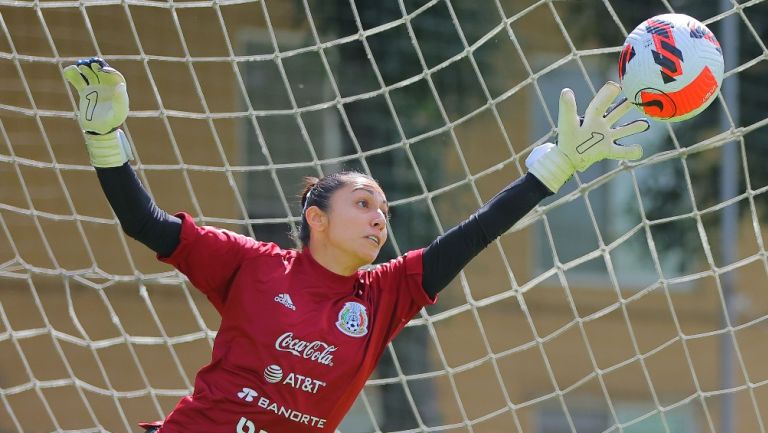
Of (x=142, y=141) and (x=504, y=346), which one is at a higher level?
(x=142, y=141)

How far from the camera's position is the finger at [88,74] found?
9.24 ft

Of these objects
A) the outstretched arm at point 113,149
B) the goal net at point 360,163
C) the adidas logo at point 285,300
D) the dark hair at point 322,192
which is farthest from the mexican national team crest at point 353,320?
the goal net at point 360,163

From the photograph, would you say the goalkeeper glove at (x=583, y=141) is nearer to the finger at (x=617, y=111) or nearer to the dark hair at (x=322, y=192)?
the finger at (x=617, y=111)

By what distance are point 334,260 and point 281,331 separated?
9.3 inches

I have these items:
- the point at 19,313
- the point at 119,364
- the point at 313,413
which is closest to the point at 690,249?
the point at 119,364

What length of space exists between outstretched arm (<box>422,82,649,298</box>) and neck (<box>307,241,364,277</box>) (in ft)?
0.78

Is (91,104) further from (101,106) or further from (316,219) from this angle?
(316,219)

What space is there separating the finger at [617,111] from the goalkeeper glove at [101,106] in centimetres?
116

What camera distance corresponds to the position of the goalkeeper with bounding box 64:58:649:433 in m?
2.81

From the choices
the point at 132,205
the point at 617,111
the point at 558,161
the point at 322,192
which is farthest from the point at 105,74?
the point at 617,111

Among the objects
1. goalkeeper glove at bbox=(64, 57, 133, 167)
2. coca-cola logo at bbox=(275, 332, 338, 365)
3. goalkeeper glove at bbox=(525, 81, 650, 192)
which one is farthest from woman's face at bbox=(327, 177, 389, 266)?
goalkeeper glove at bbox=(64, 57, 133, 167)

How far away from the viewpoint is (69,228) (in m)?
7.33

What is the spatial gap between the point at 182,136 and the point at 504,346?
3.04m

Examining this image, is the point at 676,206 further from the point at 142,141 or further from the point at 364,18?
the point at 142,141
